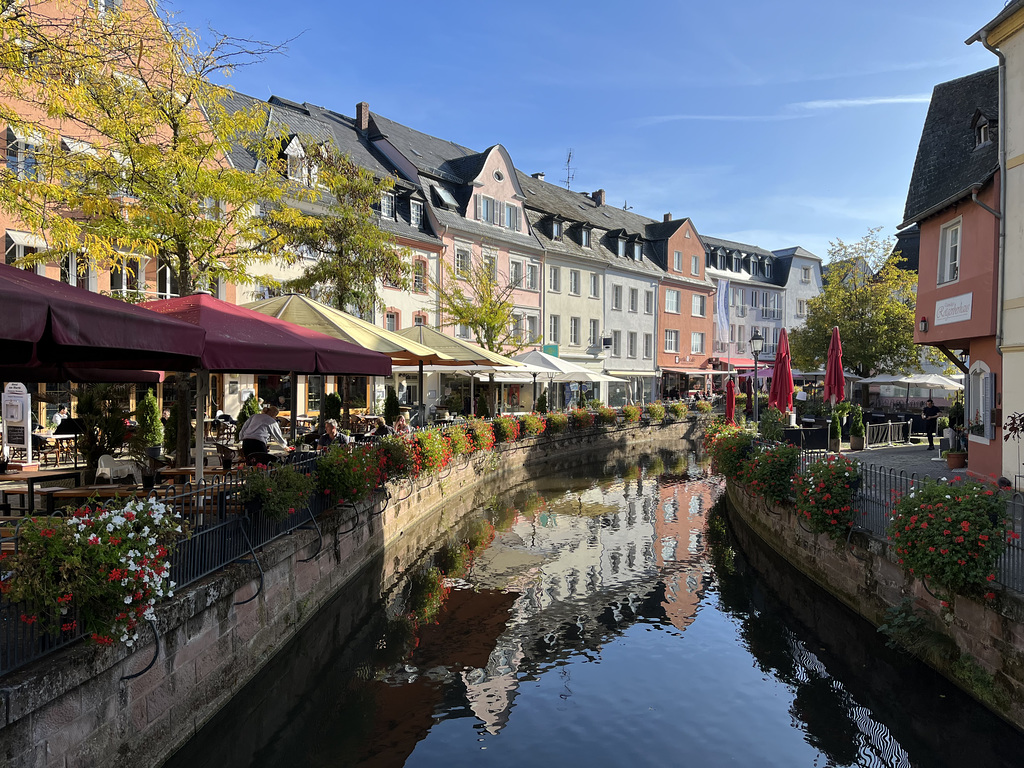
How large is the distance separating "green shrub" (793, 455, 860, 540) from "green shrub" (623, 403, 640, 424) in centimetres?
2265

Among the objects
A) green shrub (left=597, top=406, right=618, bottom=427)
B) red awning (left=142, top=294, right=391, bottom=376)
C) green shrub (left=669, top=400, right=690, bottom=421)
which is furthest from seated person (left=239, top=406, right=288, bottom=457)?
green shrub (left=669, top=400, right=690, bottom=421)

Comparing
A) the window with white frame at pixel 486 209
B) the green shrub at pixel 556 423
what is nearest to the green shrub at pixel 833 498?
the green shrub at pixel 556 423

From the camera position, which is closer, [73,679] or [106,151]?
[73,679]

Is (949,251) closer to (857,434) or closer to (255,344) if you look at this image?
(857,434)

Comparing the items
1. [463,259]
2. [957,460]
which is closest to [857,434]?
[957,460]

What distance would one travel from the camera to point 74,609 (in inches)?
198

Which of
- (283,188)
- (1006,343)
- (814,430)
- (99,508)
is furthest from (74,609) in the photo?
(814,430)

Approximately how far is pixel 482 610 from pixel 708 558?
210 inches

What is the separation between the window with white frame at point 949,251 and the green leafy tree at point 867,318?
1652 centimetres

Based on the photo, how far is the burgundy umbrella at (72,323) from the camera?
4387 millimetres

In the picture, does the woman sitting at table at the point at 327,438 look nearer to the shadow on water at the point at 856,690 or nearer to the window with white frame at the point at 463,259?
the shadow on water at the point at 856,690

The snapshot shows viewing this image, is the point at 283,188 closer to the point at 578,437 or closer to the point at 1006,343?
the point at 1006,343

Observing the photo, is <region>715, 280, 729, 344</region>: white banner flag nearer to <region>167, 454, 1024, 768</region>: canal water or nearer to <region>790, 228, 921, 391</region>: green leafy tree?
<region>790, 228, 921, 391</region>: green leafy tree

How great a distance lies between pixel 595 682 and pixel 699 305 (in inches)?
1765
